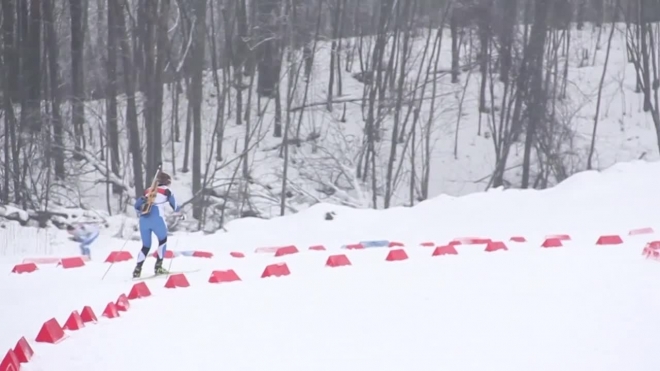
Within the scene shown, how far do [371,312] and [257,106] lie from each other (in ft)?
96.0

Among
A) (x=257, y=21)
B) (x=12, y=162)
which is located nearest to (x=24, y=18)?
(x=12, y=162)

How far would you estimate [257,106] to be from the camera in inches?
1506

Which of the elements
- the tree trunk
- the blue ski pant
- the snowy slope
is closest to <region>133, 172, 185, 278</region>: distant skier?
the blue ski pant

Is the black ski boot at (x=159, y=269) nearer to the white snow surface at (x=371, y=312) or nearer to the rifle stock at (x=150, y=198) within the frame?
the white snow surface at (x=371, y=312)

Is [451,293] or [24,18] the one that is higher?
[24,18]

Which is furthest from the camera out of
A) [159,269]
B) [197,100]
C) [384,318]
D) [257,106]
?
[257,106]

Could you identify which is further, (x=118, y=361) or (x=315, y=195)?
(x=315, y=195)

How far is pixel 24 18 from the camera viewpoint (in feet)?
102

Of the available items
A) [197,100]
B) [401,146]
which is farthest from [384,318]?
[401,146]

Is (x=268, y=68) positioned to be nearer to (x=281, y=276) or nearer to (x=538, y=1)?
(x=538, y=1)

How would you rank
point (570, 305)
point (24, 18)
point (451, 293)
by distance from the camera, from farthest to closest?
point (24, 18) < point (451, 293) < point (570, 305)

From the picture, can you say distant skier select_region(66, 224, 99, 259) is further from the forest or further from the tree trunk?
the tree trunk

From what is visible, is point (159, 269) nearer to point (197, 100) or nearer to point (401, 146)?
point (197, 100)

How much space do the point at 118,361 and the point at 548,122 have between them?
2728cm
